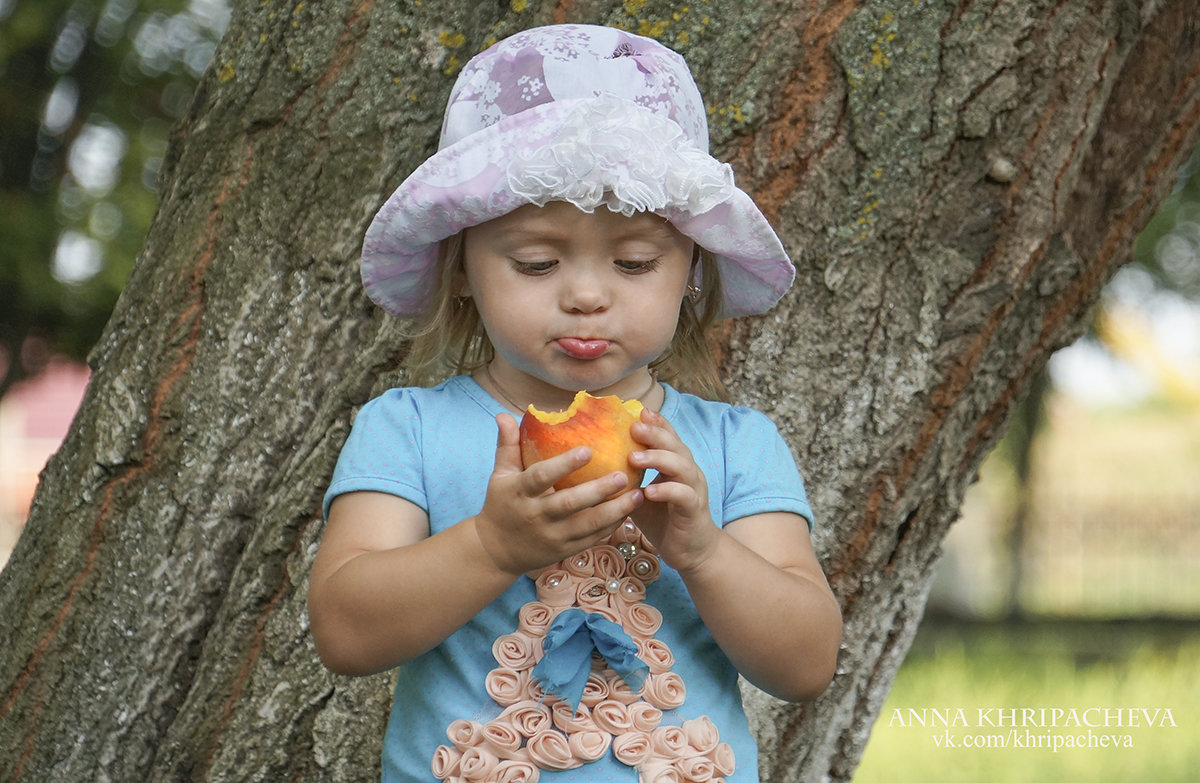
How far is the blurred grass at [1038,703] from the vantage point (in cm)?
505

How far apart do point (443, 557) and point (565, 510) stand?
0.63ft

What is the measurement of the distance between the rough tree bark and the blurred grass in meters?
2.98

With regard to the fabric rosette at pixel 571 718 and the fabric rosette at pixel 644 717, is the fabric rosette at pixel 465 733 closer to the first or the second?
the fabric rosette at pixel 571 718

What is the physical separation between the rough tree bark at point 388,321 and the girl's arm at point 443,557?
0.66m

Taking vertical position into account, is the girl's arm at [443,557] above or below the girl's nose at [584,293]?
below

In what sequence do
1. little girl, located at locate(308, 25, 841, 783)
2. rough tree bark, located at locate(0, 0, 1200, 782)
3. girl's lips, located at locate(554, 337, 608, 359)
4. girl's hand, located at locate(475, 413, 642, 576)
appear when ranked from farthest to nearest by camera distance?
rough tree bark, located at locate(0, 0, 1200, 782) → girl's lips, located at locate(554, 337, 608, 359) → little girl, located at locate(308, 25, 841, 783) → girl's hand, located at locate(475, 413, 642, 576)

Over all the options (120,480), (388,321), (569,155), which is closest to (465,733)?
(569,155)

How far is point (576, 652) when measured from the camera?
161 cm

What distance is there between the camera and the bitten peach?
4.88 ft

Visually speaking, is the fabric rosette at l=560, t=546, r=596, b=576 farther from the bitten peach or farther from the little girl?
the bitten peach

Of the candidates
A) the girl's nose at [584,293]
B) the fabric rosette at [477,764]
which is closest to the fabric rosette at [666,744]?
the fabric rosette at [477,764]

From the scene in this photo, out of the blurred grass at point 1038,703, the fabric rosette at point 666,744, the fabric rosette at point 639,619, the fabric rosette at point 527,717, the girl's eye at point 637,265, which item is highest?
the girl's eye at point 637,265

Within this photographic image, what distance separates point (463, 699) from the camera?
1.67 m

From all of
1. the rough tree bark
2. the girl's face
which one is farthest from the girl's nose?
the rough tree bark
